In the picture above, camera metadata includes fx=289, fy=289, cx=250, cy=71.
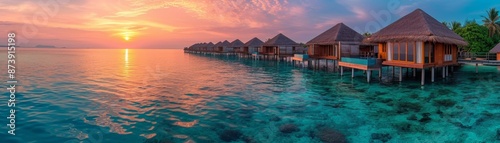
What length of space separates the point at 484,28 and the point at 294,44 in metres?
22.9

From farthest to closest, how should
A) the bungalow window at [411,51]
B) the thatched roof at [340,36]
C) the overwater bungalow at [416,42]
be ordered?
the thatched roof at [340,36] < the bungalow window at [411,51] < the overwater bungalow at [416,42]

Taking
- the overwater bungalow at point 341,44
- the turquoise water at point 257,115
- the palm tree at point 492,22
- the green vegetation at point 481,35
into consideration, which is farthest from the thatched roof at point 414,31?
the palm tree at point 492,22

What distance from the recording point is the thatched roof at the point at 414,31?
14172mm

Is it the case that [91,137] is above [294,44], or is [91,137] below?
below

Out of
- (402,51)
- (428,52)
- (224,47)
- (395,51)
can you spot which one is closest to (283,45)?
(395,51)

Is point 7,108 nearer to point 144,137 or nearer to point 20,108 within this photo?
point 20,108

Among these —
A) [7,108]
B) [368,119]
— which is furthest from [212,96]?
[7,108]

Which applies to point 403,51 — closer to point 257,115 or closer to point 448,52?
point 448,52

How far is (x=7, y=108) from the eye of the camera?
1027cm

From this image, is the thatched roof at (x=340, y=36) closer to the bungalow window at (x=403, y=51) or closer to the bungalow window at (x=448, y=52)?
the bungalow window at (x=403, y=51)

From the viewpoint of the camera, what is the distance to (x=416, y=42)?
48.8 ft

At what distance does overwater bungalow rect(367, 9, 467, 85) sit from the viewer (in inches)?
571

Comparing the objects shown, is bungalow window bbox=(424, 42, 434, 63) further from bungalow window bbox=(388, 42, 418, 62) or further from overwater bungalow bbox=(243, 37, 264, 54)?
overwater bungalow bbox=(243, 37, 264, 54)

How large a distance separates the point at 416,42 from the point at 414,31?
1.90 ft
